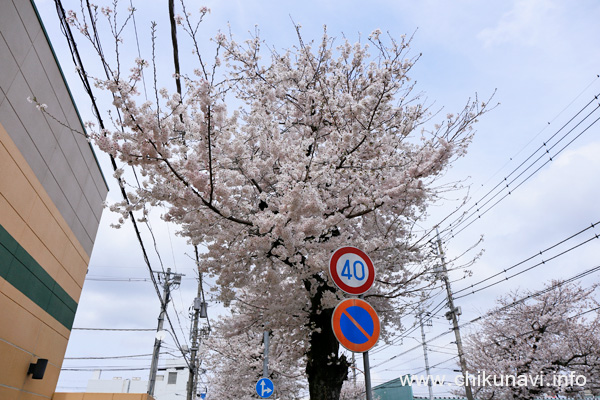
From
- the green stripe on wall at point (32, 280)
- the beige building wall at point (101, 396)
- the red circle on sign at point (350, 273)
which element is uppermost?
the green stripe on wall at point (32, 280)

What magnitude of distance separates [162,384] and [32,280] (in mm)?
42936

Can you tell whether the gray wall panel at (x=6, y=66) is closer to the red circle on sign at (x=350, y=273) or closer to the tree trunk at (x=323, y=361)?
the red circle on sign at (x=350, y=273)

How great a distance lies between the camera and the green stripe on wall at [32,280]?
17.6 ft

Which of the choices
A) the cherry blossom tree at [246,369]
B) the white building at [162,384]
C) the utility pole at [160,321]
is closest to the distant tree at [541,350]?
→ the cherry blossom tree at [246,369]

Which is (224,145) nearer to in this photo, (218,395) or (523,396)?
(523,396)

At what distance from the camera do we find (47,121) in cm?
636

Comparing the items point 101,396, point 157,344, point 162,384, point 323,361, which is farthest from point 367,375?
point 162,384

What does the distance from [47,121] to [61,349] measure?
209 inches

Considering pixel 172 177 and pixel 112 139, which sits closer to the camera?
pixel 112 139

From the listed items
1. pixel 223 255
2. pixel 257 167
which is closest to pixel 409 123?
pixel 257 167

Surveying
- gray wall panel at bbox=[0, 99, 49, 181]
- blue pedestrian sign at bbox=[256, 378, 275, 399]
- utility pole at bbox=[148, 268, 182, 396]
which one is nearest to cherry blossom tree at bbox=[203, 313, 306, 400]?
utility pole at bbox=[148, 268, 182, 396]

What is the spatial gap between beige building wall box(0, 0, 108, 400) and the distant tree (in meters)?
16.7

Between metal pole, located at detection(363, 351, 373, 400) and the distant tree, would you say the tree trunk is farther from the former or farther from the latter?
the distant tree

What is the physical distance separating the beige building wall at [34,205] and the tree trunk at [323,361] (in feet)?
16.4
